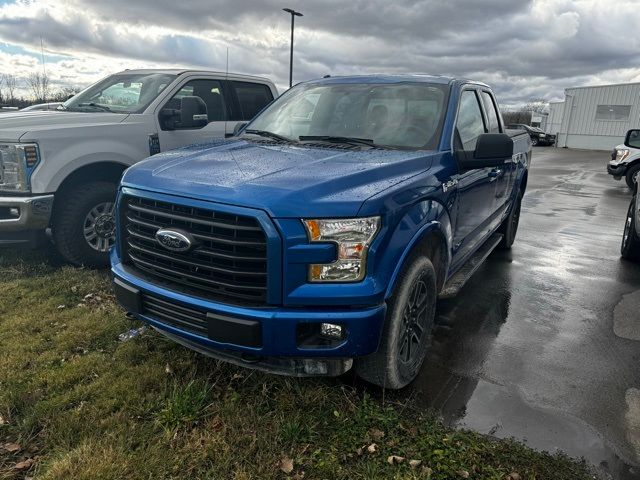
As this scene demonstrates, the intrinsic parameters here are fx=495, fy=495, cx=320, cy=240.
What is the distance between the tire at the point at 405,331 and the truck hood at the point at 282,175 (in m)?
0.56

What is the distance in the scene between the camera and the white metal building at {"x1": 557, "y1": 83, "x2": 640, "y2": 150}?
30969mm

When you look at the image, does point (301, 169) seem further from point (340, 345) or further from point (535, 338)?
point (535, 338)

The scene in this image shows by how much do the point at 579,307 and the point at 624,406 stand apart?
184 cm

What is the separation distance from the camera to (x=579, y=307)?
484 centimetres

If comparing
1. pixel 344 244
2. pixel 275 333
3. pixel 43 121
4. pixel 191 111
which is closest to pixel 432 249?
pixel 344 244

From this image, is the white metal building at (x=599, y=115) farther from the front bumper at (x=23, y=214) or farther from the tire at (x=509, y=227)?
the front bumper at (x=23, y=214)

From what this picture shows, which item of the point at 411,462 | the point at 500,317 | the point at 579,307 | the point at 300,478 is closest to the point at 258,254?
the point at 300,478

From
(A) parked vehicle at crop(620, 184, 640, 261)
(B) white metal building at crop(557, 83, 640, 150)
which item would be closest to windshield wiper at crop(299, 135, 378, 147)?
(A) parked vehicle at crop(620, 184, 640, 261)

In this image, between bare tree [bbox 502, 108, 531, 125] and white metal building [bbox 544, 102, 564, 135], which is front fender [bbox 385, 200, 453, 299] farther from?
bare tree [bbox 502, 108, 531, 125]

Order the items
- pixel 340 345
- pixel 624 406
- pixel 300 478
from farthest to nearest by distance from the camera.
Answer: pixel 624 406
pixel 340 345
pixel 300 478

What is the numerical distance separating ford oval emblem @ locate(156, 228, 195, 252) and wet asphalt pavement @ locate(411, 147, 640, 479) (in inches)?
67.9

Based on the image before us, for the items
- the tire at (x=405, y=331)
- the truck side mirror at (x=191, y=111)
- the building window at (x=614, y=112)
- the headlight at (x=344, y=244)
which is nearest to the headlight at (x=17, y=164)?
the truck side mirror at (x=191, y=111)

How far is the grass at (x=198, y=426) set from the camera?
2.42 meters

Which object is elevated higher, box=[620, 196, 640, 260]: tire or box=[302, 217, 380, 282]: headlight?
box=[302, 217, 380, 282]: headlight
